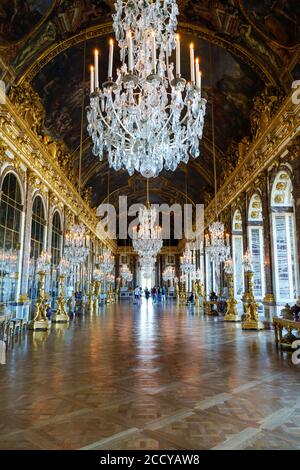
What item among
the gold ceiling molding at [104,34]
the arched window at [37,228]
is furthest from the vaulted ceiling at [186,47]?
the arched window at [37,228]

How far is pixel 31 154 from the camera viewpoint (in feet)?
35.7

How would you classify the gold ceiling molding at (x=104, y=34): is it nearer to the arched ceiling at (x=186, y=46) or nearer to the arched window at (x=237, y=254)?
the arched ceiling at (x=186, y=46)

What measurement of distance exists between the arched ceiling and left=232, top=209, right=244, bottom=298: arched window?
4037 millimetres

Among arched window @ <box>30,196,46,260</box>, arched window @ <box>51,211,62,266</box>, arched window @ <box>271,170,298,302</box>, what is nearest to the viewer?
arched window @ <box>271,170,298,302</box>

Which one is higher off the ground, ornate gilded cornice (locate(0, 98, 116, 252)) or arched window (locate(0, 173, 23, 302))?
ornate gilded cornice (locate(0, 98, 116, 252))

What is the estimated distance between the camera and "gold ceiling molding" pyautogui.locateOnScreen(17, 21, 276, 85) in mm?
9695

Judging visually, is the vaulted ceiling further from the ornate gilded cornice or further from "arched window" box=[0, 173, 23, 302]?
"arched window" box=[0, 173, 23, 302]

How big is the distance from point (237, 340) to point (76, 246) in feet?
20.9

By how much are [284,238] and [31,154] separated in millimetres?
9000

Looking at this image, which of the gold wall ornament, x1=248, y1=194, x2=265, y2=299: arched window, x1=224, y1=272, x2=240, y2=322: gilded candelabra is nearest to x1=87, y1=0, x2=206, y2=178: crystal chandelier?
the gold wall ornament

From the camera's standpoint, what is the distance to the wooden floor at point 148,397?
8.57ft

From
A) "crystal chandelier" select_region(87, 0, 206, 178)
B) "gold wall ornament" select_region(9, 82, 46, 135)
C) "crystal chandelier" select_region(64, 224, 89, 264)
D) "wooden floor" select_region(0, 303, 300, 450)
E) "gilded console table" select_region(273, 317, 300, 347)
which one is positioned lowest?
"wooden floor" select_region(0, 303, 300, 450)

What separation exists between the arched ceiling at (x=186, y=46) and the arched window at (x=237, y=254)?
159 inches

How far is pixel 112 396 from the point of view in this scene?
144 inches
